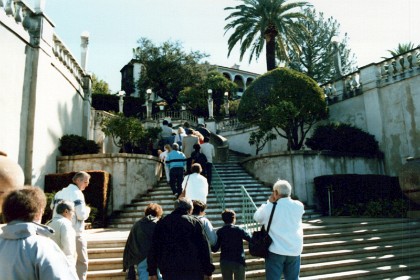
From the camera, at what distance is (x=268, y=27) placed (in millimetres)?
22766

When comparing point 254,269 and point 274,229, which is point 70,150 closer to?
point 254,269

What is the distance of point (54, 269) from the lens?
6.92ft

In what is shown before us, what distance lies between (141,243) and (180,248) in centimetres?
146

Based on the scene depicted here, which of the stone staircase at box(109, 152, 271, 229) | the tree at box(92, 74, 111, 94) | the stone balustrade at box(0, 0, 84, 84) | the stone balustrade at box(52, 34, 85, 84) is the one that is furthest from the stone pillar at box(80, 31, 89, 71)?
the tree at box(92, 74, 111, 94)

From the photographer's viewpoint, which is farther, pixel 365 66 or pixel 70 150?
pixel 365 66

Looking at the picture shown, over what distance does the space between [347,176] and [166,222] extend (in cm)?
1026

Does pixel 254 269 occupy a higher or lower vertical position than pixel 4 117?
lower

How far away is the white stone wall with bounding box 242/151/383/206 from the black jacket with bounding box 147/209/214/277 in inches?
402

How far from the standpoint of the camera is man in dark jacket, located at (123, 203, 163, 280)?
524 centimetres

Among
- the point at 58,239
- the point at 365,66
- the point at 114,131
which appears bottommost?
the point at 58,239

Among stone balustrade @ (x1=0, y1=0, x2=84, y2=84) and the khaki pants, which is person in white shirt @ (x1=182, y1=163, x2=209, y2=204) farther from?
stone balustrade @ (x1=0, y1=0, x2=84, y2=84)

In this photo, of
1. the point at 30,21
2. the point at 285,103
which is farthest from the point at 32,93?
the point at 285,103

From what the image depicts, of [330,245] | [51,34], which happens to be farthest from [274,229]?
[51,34]

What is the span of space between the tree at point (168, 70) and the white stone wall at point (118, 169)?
23282 mm
